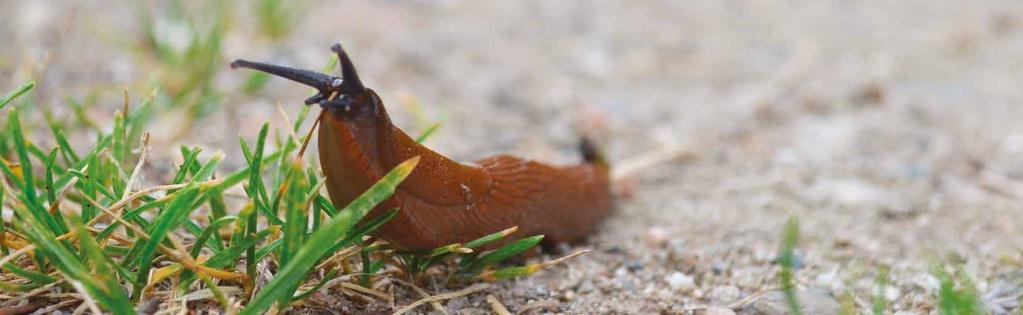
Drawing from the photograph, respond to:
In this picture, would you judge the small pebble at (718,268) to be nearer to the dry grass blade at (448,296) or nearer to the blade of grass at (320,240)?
the dry grass blade at (448,296)

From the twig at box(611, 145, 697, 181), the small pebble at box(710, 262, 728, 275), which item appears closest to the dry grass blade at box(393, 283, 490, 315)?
the small pebble at box(710, 262, 728, 275)

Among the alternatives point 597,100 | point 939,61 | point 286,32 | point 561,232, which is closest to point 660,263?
point 561,232

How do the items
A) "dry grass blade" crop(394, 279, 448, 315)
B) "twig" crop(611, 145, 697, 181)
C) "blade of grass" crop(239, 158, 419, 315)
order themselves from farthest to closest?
Result: "twig" crop(611, 145, 697, 181) < "dry grass blade" crop(394, 279, 448, 315) < "blade of grass" crop(239, 158, 419, 315)

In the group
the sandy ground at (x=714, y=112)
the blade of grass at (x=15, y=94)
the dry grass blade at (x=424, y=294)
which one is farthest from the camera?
the sandy ground at (x=714, y=112)

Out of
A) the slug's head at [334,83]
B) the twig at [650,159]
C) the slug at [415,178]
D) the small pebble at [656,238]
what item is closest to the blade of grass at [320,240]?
the slug at [415,178]

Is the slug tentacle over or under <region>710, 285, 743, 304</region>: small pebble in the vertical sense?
over

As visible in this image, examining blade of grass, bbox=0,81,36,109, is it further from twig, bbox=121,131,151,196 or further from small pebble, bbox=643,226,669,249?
small pebble, bbox=643,226,669,249

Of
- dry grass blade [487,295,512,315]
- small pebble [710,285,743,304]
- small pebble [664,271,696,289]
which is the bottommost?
dry grass blade [487,295,512,315]
